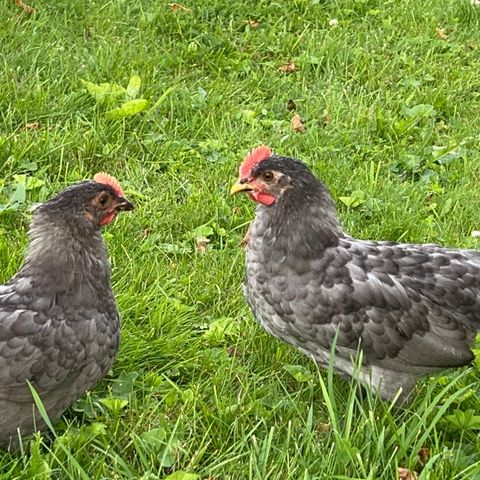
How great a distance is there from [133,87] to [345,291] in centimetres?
257

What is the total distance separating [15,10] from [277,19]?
198 centimetres

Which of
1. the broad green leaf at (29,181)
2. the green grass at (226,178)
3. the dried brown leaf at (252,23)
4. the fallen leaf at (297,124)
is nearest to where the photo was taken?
the green grass at (226,178)

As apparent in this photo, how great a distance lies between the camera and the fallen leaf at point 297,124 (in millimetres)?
5652

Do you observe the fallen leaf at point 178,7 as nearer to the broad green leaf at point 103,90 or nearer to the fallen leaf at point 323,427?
the broad green leaf at point 103,90

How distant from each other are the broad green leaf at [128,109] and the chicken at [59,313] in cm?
193

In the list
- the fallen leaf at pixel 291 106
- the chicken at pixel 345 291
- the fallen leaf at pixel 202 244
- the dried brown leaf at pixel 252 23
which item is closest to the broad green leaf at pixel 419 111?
the fallen leaf at pixel 291 106

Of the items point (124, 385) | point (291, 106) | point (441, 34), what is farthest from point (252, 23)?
point (124, 385)

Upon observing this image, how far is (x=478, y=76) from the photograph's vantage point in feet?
21.2

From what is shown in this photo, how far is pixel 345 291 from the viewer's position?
3.47 m

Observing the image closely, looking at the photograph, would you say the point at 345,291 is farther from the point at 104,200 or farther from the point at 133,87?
the point at 133,87

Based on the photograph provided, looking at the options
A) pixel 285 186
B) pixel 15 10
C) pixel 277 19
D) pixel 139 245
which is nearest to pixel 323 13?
pixel 277 19

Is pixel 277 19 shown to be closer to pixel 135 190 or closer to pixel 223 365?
pixel 135 190

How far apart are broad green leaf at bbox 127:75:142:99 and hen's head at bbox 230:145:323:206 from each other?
2081 mm

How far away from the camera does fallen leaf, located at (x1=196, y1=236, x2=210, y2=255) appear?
4.51 meters
